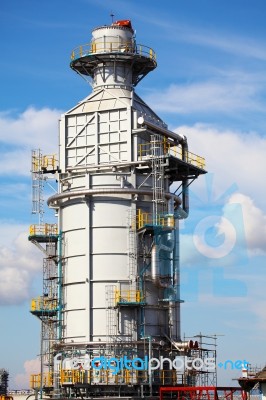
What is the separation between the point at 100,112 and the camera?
269 feet

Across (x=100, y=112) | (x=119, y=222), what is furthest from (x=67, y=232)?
(x=100, y=112)

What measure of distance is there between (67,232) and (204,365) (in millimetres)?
16143

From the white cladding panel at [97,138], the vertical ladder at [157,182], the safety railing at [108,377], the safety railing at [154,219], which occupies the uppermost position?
the white cladding panel at [97,138]

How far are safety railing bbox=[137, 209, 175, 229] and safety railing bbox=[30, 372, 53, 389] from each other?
581 inches

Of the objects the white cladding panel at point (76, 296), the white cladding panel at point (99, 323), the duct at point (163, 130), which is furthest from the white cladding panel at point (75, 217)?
the duct at point (163, 130)

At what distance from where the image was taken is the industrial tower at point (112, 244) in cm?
7600

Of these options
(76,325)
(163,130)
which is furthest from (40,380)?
(163,130)

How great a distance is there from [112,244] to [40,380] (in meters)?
13.1

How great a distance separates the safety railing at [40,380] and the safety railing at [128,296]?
9.34 metres

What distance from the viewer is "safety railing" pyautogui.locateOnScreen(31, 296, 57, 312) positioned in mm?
81125

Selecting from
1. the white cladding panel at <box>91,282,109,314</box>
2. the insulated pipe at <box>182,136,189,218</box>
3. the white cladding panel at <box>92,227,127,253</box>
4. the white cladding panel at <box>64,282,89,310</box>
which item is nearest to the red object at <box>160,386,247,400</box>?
the white cladding panel at <box>91,282,109,314</box>

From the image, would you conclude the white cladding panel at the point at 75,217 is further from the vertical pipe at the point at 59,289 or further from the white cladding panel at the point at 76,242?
the vertical pipe at the point at 59,289

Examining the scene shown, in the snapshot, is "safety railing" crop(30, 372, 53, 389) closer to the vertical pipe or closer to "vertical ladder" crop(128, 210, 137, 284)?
the vertical pipe

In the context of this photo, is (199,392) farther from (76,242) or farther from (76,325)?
(76,242)
